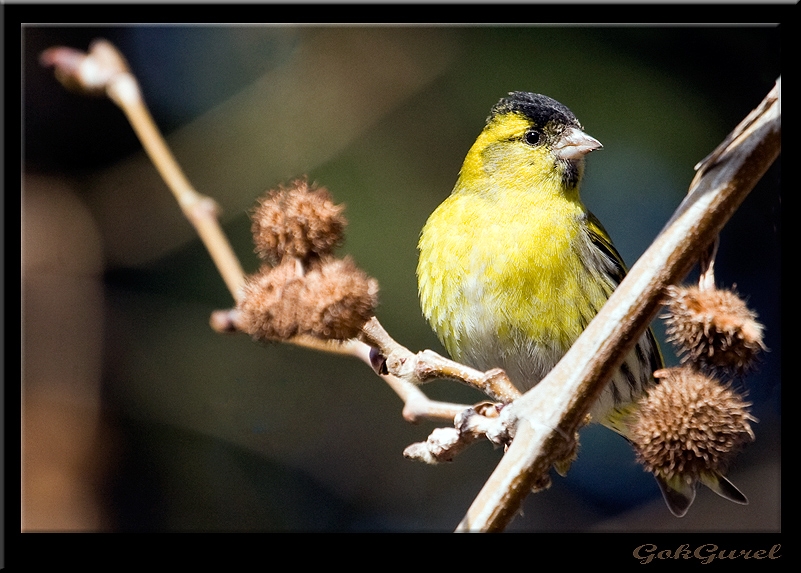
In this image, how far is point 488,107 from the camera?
9.02ft

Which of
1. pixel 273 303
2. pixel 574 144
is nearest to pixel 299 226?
pixel 273 303

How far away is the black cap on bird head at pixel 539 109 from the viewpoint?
2357 millimetres

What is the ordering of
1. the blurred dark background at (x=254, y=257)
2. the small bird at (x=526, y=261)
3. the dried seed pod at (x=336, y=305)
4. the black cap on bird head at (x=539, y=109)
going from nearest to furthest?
the dried seed pod at (x=336, y=305) → the small bird at (x=526, y=261) → the black cap on bird head at (x=539, y=109) → the blurred dark background at (x=254, y=257)

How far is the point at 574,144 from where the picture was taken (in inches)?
91.3

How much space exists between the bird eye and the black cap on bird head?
3 cm

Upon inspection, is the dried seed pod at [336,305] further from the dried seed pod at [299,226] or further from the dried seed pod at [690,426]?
the dried seed pod at [690,426]

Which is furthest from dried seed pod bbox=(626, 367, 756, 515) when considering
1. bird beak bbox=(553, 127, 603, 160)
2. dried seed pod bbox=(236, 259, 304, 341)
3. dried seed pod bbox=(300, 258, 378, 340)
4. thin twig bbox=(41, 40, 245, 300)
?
bird beak bbox=(553, 127, 603, 160)

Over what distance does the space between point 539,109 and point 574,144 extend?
152 millimetres

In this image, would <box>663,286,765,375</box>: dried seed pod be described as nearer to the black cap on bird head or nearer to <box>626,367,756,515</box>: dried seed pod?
<box>626,367,756,515</box>: dried seed pod

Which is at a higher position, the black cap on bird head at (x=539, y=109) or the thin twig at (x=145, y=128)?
the black cap on bird head at (x=539, y=109)

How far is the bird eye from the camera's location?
7.88ft

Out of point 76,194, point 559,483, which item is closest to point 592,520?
point 559,483

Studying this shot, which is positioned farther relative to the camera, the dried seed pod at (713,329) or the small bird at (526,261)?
the small bird at (526,261)

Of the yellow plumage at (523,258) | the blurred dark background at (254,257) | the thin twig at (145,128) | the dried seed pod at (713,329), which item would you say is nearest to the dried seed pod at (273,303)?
the thin twig at (145,128)
